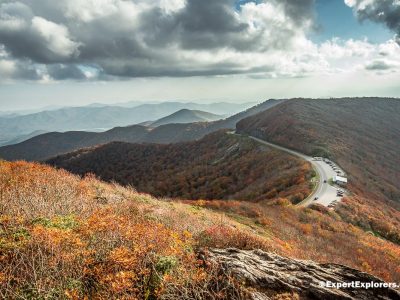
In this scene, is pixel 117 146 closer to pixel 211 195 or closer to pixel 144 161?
pixel 144 161

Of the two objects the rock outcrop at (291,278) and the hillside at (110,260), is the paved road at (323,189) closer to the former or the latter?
the rock outcrop at (291,278)

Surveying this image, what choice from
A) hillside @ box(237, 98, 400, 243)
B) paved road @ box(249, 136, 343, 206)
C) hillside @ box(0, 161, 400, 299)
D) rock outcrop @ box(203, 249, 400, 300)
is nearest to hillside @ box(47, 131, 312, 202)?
paved road @ box(249, 136, 343, 206)

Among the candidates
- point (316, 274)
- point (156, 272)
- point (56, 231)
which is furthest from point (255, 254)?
point (56, 231)

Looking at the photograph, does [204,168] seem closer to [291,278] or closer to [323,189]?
[323,189]

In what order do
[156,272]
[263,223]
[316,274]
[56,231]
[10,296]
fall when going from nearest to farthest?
[10,296] → [156,272] → [56,231] → [316,274] → [263,223]

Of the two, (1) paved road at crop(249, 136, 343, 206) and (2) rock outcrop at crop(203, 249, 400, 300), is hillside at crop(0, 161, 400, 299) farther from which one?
(1) paved road at crop(249, 136, 343, 206)
